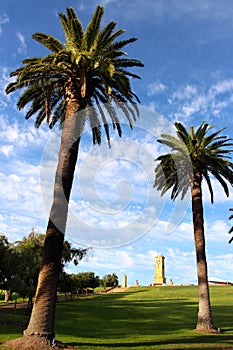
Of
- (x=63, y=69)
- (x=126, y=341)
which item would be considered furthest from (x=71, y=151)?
(x=126, y=341)

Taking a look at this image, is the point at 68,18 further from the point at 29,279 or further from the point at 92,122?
the point at 29,279

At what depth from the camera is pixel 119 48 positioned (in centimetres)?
2056

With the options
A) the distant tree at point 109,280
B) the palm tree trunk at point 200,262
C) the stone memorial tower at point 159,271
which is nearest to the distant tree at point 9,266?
the palm tree trunk at point 200,262

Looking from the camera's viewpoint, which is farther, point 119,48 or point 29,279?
point 29,279

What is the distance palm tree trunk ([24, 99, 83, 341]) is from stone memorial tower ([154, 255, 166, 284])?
260 feet

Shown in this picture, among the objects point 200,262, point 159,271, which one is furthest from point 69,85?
point 159,271

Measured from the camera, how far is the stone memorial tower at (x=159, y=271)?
Result: 93812 mm

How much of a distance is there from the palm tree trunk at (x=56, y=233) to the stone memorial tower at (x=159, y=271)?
7917 cm

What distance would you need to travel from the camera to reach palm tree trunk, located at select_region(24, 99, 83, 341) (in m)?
15.7

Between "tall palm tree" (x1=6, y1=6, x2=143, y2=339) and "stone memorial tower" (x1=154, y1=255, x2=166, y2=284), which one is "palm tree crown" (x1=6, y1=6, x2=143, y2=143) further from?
"stone memorial tower" (x1=154, y1=255, x2=166, y2=284)

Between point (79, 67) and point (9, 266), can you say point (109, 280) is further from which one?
point (79, 67)

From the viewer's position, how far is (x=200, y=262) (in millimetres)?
26703

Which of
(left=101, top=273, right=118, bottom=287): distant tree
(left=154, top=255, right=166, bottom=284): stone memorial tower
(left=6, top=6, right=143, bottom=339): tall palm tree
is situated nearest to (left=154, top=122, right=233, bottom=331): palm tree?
(left=6, top=6, right=143, bottom=339): tall palm tree

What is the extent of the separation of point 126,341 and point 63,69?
14.4 meters
